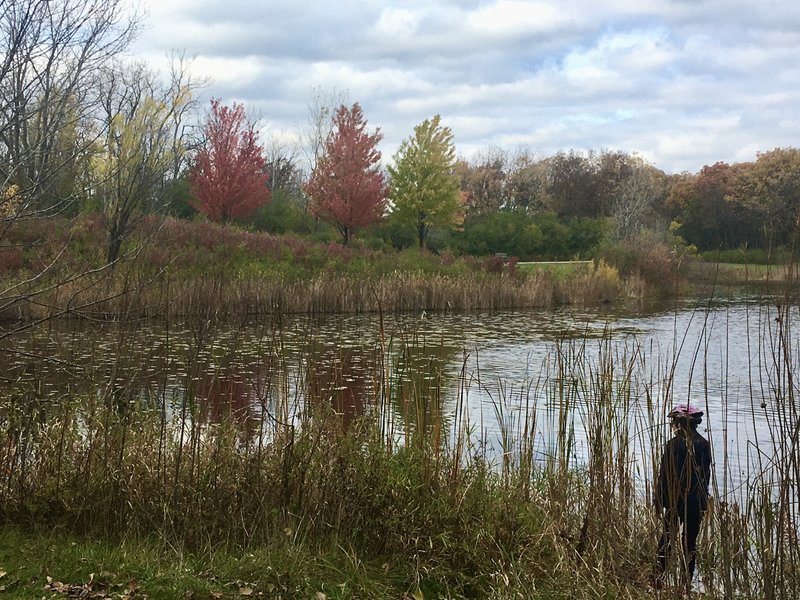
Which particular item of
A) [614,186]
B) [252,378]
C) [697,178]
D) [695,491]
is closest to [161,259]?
[252,378]

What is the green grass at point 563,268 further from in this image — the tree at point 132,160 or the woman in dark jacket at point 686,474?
the woman in dark jacket at point 686,474

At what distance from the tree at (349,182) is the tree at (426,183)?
5.70 ft

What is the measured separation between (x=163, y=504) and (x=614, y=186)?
48.6m

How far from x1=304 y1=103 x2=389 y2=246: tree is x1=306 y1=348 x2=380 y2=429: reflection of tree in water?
675 inches

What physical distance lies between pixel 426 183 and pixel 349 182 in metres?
4.23

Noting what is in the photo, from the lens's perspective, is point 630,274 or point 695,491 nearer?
point 695,491

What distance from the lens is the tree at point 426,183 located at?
113ft

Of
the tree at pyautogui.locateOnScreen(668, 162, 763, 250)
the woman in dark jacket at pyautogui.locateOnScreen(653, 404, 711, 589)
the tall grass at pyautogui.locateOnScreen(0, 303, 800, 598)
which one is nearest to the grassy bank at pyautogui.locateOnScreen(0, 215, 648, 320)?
the tall grass at pyautogui.locateOnScreen(0, 303, 800, 598)

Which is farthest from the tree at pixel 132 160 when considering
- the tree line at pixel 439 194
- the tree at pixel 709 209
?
the tree at pixel 709 209

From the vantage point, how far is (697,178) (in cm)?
5209

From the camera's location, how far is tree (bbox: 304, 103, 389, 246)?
1244 inches

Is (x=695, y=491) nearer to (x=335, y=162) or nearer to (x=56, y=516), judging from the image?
(x=56, y=516)

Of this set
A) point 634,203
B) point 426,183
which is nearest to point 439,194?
point 426,183

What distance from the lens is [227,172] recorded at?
30.2 metres
